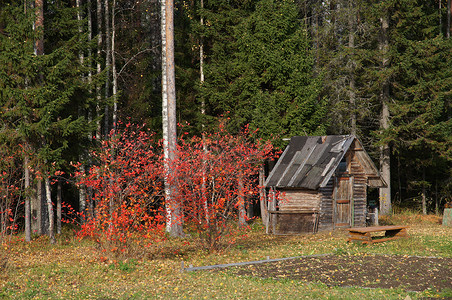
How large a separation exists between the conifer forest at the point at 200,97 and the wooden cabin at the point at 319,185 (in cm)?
139

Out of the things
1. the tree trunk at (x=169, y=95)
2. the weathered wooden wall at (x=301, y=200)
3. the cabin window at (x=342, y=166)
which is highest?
the tree trunk at (x=169, y=95)

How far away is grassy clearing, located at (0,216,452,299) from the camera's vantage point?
31.8 feet

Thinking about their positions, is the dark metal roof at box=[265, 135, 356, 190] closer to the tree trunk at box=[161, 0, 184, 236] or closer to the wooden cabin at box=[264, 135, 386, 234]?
the wooden cabin at box=[264, 135, 386, 234]

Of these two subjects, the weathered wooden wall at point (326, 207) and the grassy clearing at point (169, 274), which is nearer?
the grassy clearing at point (169, 274)

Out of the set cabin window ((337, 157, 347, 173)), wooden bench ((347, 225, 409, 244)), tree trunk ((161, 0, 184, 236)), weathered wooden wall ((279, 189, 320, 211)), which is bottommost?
wooden bench ((347, 225, 409, 244))

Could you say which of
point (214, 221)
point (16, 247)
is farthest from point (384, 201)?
point (16, 247)

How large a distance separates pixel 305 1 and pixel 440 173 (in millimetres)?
14115

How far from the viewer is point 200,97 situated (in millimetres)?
25609

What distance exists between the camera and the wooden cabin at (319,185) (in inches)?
827

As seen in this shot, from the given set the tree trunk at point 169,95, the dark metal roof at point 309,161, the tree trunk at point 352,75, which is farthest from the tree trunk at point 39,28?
the tree trunk at point 352,75

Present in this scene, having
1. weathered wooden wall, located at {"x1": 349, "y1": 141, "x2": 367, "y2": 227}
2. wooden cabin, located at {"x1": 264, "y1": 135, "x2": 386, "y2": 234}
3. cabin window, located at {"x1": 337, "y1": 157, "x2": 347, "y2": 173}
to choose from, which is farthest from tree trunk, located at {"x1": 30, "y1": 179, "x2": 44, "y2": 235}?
weathered wooden wall, located at {"x1": 349, "y1": 141, "x2": 367, "y2": 227}

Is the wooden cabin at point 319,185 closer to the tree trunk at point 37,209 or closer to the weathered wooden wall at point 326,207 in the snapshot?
the weathered wooden wall at point 326,207

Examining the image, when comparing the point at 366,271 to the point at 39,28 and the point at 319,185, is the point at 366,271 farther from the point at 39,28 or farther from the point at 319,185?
the point at 39,28

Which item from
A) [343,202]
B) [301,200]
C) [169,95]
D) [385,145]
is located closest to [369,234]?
[301,200]
